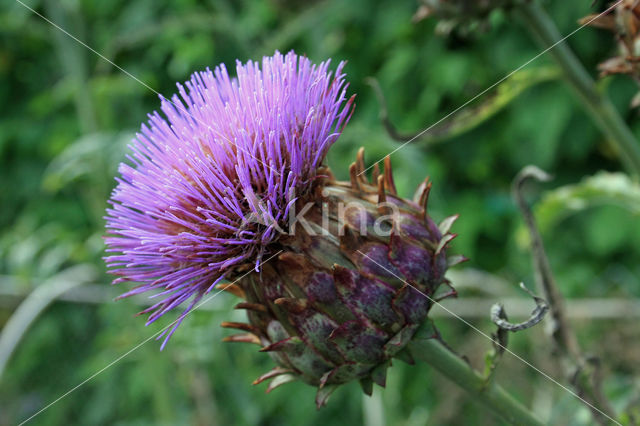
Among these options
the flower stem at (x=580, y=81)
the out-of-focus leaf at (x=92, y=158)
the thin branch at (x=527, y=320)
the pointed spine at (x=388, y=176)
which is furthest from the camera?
the out-of-focus leaf at (x=92, y=158)

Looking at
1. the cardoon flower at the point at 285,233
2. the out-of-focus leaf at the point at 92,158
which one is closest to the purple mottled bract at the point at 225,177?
the cardoon flower at the point at 285,233

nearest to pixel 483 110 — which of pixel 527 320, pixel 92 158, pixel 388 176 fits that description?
pixel 388 176

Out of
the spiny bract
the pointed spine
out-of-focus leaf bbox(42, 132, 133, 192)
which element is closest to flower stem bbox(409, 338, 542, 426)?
the spiny bract

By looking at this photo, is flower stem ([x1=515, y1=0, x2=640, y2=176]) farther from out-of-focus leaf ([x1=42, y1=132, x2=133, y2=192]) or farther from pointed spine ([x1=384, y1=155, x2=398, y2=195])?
out-of-focus leaf ([x1=42, y1=132, x2=133, y2=192])

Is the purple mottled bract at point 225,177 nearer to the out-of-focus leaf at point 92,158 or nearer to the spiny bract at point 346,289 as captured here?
the spiny bract at point 346,289

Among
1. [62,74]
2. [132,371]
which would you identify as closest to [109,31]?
[62,74]

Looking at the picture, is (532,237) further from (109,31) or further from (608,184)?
(109,31)

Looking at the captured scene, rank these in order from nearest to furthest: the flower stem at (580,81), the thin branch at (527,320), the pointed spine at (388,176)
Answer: the thin branch at (527,320)
the pointed spine at (388,176)
the flower stem at (580,81)
